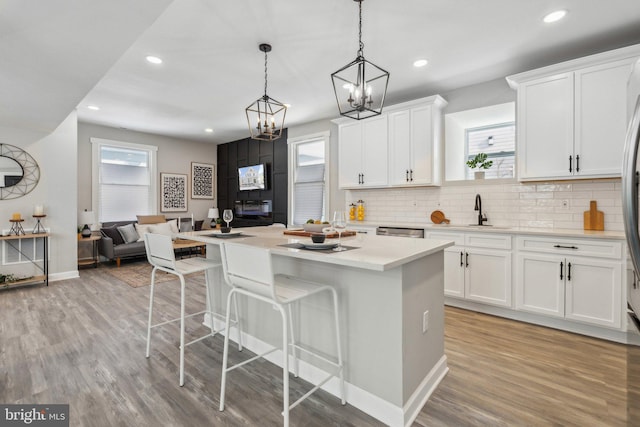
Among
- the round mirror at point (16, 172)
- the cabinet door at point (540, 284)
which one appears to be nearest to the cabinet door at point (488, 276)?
the cabinet door at point (540, 284)

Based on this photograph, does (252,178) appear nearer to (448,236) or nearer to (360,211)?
(360,211)

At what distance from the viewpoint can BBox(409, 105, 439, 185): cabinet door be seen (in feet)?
13.0

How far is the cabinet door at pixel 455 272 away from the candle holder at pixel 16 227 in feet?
19.7

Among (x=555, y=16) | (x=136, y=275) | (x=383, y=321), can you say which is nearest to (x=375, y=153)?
(x=555, y=16)

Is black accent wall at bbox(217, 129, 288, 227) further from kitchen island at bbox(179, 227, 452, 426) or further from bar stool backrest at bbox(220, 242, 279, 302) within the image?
bar stool backrest at bbox(220, 242, 279, 302)

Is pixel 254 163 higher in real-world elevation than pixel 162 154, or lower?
lower

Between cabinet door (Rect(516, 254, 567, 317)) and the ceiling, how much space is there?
2.10m

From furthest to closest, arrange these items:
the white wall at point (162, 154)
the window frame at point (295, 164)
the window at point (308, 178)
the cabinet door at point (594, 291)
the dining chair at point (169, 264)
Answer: the white wall at point (162, 154), the window at point (308, 178), the window frame at point (295, 164), the cabinet door at point (594, 291), the dining chair at point (169, 264)

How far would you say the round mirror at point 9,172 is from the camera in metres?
4.50

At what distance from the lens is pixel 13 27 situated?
1.95 meters

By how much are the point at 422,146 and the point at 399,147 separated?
320 mm

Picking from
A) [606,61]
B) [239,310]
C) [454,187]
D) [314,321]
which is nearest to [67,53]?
[239,310]

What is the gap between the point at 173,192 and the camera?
7316 millimetres

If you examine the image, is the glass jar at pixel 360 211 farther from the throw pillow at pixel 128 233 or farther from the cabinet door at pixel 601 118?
the throw pillow at pixel 128 233
